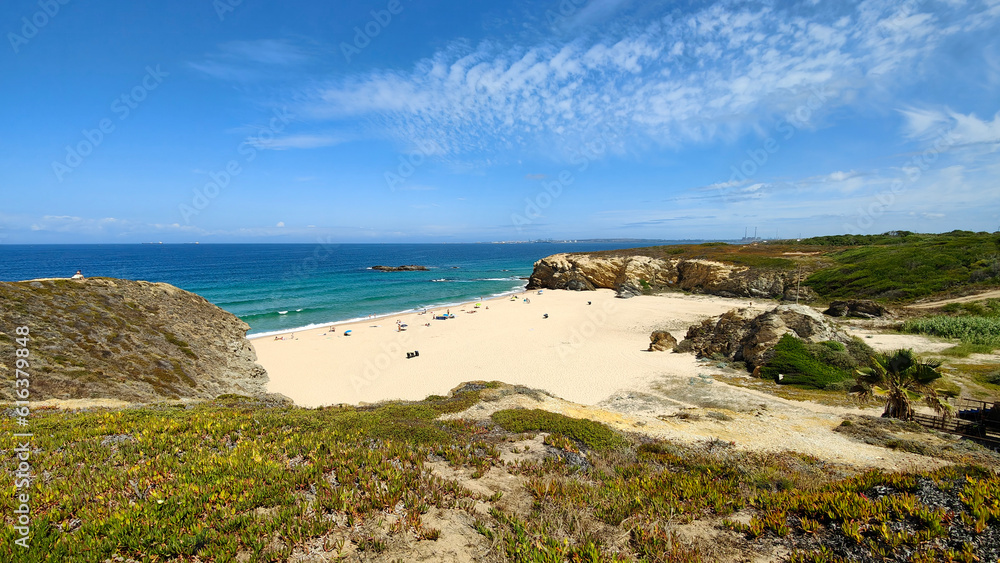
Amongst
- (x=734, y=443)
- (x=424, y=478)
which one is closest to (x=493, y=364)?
(x=734, y=443)

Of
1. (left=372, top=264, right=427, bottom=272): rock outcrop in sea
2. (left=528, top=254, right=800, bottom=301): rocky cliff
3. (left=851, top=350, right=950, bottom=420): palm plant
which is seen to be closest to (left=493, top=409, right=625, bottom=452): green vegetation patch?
(left=851, top=350, right=950, bottom=420): palm plant

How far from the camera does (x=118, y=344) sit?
17344mm

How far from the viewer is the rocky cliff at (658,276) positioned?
4894 cm

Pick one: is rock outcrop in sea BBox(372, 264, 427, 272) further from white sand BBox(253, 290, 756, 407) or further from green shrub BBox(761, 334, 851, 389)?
green shrub BBox(761, 334, 851, 389)

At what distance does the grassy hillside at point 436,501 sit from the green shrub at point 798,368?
10968mm

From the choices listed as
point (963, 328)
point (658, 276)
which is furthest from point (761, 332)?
point (658, 276)

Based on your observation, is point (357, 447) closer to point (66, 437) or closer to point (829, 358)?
point (66, 437)

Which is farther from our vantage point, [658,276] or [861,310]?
[658,276]

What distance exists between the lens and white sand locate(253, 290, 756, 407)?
21.1m

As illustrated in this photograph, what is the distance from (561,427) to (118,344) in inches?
803

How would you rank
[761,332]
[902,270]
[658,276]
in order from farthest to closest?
[658,276] → [902,270] → [761,332]

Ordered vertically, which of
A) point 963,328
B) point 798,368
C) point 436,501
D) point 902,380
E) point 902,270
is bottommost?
point 798,368

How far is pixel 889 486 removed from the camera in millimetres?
5473

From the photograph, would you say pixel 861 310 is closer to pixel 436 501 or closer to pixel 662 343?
pixel 662 343
